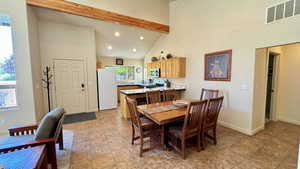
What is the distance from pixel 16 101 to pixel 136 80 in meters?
5.55

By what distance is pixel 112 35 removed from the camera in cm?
543

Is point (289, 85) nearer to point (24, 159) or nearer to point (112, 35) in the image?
point (24, 159)

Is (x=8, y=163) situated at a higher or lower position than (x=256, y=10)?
lower

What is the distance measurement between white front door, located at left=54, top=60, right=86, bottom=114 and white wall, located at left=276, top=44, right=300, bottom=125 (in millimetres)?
6468

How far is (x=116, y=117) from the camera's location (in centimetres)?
423

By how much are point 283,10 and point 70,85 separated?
606 centimetres

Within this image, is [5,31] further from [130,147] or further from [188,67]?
[188,67]

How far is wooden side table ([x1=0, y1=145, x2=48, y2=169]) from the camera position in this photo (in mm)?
1212

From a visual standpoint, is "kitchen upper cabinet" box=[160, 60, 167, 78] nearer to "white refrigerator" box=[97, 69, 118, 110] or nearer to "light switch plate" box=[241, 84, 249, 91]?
"white refrigerator" box=[97, 69, 118, 110]

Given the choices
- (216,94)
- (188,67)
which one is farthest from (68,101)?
(216,94)

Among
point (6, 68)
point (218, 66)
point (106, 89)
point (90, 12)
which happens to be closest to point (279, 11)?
point (218, 66)

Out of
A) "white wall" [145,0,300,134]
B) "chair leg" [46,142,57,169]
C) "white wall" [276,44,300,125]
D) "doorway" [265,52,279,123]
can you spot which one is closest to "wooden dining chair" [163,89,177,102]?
"white wall" [145,0,300,134]

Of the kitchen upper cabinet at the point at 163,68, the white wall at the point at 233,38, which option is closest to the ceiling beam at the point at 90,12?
the kitchen upper cabinet at the point at 163,68

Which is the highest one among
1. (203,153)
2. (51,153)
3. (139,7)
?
(139,7)
